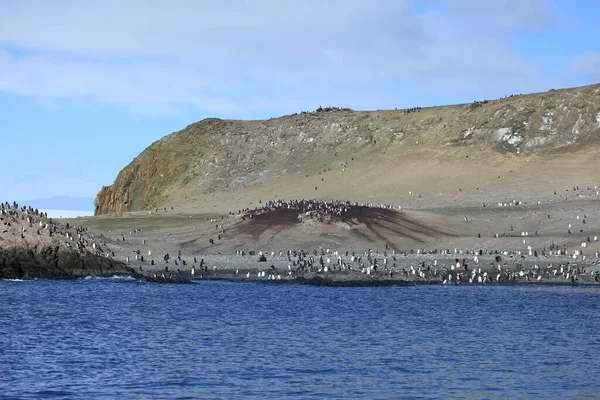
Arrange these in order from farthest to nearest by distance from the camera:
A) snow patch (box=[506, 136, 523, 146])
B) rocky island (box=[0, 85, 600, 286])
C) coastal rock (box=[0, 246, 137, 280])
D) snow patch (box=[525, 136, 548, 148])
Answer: snow patch (box=[506, 136, 523, 146]) → snow patch (box=[525, 136, 548, 148]) → rocky island (box=[0, 85, 600, 286]) → coastal rock (box=[0, 246, 137, 280])

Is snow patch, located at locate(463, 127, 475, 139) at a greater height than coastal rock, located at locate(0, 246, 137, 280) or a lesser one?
greater

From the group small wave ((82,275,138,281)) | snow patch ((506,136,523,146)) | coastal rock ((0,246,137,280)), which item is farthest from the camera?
snow patch ((506,136,523,146))

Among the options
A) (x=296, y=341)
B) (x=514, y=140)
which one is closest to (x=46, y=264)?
(x=296, y=341)

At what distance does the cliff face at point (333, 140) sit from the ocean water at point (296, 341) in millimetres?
60809

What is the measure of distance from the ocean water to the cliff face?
60.8m

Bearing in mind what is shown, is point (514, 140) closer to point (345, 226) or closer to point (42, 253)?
point (345, 226)

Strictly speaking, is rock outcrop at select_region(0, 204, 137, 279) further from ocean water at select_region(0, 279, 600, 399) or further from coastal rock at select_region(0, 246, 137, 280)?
ocean water at select_region(0, 279, 600, 399)

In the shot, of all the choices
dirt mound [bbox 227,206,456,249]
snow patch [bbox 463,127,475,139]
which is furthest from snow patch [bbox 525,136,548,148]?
dirt mound [bbox 227,206,456,249]

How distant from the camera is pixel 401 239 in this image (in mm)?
76375

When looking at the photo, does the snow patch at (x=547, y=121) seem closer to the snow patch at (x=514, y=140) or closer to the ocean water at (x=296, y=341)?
the snow patch at (x=514, y=140)

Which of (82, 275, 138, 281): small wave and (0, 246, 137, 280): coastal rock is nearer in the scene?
(0, 246, 137, 280): coastal rock

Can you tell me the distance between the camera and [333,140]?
131 m

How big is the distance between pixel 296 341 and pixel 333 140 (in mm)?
94760

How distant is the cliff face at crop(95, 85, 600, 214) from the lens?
116812mm
